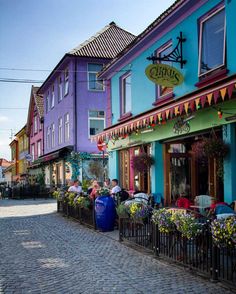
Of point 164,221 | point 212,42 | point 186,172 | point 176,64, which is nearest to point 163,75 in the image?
point 212,42

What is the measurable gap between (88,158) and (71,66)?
5.74 metres

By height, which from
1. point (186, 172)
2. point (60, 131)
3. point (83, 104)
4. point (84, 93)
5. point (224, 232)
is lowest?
point (224, 232)

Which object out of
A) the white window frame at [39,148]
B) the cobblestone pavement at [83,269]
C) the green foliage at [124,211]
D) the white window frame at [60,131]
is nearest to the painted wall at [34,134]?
the white window frame at [39,148]

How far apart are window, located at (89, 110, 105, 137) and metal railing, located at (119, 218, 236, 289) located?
17.4 meters

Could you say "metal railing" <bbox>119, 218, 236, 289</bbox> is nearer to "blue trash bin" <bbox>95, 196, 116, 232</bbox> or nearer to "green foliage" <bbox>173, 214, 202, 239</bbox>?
"green foliage" <bbox>173, 214, 202, 239</bbox>

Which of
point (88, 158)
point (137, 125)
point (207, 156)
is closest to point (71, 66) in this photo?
point (88, 158)

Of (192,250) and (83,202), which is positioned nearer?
(192,250)

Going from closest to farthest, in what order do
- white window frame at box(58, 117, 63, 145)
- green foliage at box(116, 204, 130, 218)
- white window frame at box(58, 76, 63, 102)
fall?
green foliage at box(116, 204, 130, 218)
white window frame at box(58, 76, 63, 102)
white window frame at box(58, 117, 63, 145)

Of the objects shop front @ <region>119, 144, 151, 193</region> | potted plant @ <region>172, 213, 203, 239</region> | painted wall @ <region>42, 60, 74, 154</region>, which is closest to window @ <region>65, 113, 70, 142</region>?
painted wall @ <region>42, 60, 74, 154</region>

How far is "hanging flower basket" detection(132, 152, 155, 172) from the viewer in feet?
45.3

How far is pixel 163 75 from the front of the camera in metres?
10.6

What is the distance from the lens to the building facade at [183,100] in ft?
31.9

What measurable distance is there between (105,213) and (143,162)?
2818 mm

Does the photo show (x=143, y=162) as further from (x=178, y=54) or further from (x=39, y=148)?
(x=39, y=148)
